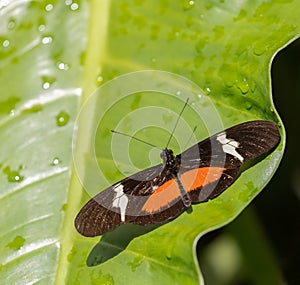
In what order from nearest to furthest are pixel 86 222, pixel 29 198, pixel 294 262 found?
1. pixel 86 222
2. pixel 29 198
3. pixel 294 262

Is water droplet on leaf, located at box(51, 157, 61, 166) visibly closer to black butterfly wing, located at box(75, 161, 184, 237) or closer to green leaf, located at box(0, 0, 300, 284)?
green leaf, located at box(0, 0, 300, 284)

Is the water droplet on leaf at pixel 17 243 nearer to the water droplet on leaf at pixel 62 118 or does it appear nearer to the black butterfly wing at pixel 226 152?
the water droplet on leaf at pixel 62 118

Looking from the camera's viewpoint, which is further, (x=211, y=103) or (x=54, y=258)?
(x=211, y=103)

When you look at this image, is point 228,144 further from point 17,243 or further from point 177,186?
point 17,243

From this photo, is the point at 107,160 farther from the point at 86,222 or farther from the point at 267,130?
the point at 267,130

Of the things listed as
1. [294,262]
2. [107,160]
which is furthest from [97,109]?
[294,262]

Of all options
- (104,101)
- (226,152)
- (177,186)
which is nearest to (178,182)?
(177,186)

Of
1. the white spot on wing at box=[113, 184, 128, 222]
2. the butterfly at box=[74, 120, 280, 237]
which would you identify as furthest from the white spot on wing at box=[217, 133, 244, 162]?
the white spot on wing at box=[113, 184, 128, 222]
